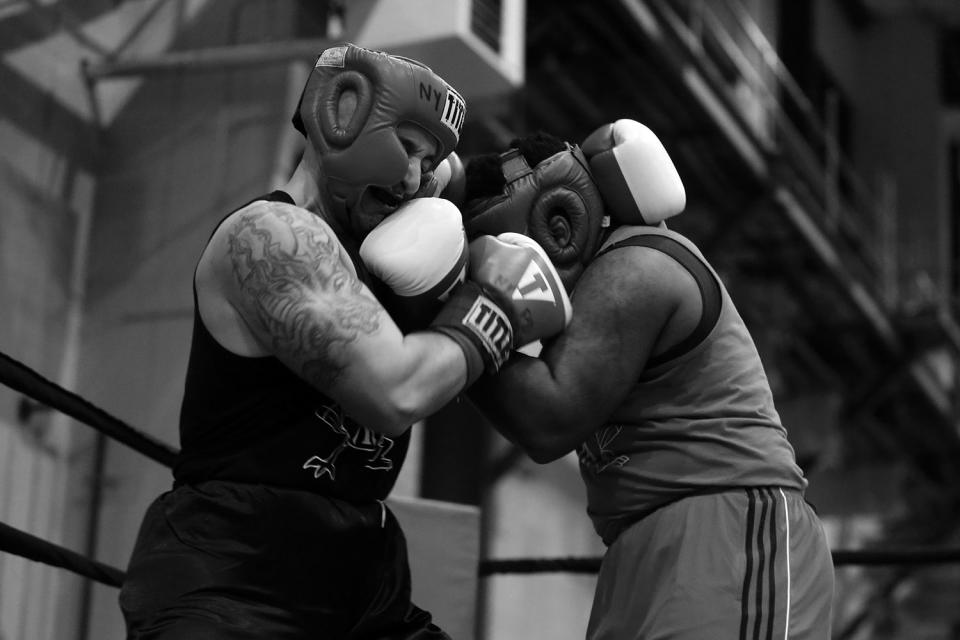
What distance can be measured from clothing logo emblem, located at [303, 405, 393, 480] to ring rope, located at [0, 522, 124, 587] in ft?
2.18

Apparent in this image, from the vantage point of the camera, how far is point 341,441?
79.7 inches

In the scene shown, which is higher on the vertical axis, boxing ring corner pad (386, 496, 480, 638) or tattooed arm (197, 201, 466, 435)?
tattooed arm (197, 201, 466, 435)

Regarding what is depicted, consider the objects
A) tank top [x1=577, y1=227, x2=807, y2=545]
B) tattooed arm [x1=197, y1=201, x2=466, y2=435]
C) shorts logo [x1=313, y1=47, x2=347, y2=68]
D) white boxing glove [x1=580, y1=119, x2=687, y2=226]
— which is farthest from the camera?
white boxing glove [x1=580, y1=119, x2=687, y2=226]

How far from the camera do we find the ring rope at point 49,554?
232 cm

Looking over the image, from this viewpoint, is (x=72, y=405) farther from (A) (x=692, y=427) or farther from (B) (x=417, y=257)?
(A) (x=692, y=427)

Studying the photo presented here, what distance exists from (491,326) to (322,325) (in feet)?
1.00

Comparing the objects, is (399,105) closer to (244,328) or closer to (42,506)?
(244,328)

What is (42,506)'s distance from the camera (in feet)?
12.7

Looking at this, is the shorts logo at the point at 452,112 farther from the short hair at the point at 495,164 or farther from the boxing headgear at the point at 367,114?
the short hair at the point at 495,164

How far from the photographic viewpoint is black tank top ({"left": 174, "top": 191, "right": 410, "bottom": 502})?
78.2 inches

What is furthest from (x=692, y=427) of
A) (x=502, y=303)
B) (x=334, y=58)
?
(x=334, y=58)

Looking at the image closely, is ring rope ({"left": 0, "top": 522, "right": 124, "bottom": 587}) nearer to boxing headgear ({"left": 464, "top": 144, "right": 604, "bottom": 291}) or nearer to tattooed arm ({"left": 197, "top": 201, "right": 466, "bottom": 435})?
tattooed arm ({"left": 197, "top": 201, "right": 466, "bottom": 435})

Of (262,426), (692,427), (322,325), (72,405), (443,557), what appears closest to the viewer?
(322,325)

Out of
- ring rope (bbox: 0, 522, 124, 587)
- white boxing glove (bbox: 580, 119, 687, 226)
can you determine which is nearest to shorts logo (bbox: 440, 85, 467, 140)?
white boxing glove (bbox: 580, 119, 687, 226)
